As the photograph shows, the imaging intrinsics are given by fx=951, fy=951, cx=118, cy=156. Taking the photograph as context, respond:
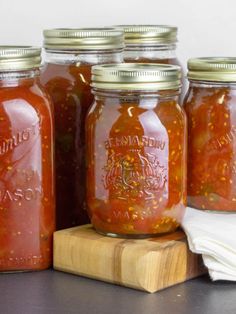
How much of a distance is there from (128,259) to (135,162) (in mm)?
116

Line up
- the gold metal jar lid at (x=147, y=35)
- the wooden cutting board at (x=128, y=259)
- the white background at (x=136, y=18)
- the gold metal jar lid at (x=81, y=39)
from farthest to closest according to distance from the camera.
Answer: the white background at (x=136, y=18) < the gold metal jar lid at (x=147, y=35) < the gold metal jar lid at (x=81, y=39) < the wooden cutting board at (x=128, y=259)

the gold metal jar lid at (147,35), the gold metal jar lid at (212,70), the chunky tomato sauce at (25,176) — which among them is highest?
the gold metal jar lid at (147,35)

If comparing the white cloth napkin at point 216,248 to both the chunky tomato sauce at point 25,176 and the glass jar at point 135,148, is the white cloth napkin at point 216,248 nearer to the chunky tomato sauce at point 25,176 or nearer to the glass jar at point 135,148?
the glass jar at point 135,148

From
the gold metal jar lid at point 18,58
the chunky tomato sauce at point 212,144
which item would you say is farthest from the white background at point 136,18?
the gold metal jar lid at point 18,58

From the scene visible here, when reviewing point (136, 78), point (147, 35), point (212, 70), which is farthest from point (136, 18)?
point (136, 78)

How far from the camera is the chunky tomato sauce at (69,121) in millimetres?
1232

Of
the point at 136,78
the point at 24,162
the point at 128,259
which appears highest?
the point at 136,78

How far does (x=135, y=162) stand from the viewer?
3.75 ft

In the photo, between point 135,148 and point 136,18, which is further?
point 136,18

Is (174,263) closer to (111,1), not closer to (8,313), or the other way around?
(8,313)

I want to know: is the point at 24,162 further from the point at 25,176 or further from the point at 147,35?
the point at 147,35

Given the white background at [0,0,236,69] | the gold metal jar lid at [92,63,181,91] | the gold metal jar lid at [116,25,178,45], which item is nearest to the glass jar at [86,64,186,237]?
the gold metal jar lid at [92,63,181,91]

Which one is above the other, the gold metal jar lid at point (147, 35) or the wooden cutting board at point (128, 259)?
the gold metal jar lid at point (147, 35)

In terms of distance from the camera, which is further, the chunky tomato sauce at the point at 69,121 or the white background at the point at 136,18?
the white background at the point at 136,18
